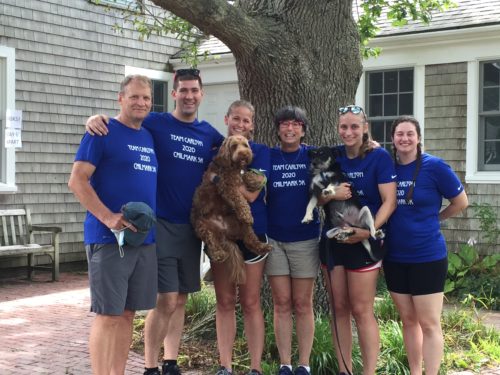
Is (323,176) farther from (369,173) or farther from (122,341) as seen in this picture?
(122,341)

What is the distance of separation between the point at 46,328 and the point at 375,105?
6636mm

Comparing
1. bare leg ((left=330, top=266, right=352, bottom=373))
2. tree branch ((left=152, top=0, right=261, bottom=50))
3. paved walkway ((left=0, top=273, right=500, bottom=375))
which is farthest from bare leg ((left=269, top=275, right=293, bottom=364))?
tree branch ((left=152, top=0, right=261, bottom=50))

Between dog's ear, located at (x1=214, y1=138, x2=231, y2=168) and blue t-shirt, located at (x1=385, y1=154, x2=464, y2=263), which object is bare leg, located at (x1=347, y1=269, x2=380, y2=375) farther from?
dog's ear, located at (x1=214, y1=138, x2=231, y2=168)

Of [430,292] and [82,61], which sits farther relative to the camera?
[82,61]

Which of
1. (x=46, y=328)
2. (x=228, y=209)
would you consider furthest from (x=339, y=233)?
(x=46, y=328)

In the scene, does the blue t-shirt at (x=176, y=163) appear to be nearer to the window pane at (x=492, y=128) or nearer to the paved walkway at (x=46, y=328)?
the paved walkway at (x=46, y=328)

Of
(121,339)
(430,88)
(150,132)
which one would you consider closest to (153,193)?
(150,132)

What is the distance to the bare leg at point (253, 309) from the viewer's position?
15.5ft

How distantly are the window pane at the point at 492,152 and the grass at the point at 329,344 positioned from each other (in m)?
4.07

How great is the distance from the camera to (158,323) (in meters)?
4.78

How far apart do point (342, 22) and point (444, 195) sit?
252 cm

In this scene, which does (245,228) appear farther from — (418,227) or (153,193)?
(418,227)

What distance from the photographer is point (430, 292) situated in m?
4.46

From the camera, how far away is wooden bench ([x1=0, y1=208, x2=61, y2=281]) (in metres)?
10.3
